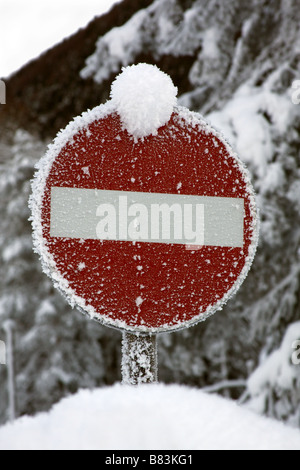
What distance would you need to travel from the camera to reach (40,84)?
5738 mm

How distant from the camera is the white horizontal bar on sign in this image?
1146 millimetres

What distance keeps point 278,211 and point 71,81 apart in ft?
8.66

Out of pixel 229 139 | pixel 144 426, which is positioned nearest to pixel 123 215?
pixel 144 426

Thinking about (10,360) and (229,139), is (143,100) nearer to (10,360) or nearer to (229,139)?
(229,139)

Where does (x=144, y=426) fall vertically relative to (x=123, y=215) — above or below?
below

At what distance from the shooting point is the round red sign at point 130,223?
1.15 metres

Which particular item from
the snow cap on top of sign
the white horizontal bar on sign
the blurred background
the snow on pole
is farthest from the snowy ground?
the snow on pole

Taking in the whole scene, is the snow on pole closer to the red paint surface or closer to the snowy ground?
the red paint surface

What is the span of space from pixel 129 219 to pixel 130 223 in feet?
0.03

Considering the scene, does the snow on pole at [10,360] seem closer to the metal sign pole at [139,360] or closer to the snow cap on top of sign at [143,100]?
the metal sign pole at [139,360]

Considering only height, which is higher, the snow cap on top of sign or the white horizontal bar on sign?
the snow cap on top of sign

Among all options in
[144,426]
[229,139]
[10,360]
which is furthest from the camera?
[10,360]

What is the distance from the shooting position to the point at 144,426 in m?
0.86

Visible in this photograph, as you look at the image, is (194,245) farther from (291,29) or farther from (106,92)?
(106,92)
